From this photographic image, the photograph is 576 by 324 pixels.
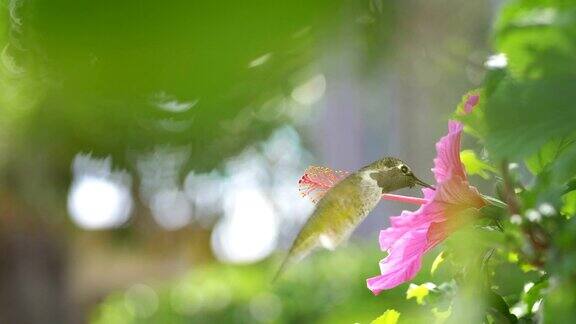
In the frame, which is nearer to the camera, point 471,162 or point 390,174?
point 390,174

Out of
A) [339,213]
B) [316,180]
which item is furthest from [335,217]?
[316,180]

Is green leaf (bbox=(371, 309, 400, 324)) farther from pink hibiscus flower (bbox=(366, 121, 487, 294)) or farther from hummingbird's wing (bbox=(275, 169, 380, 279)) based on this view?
hummingbird's wing (bbox=(275, 169, 380, 279))

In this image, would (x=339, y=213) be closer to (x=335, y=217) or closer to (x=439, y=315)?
(x=335, y=217)

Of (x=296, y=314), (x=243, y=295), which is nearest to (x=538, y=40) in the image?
(x=296, y=314)

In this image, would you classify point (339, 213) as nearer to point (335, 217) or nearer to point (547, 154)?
point (335, 217)

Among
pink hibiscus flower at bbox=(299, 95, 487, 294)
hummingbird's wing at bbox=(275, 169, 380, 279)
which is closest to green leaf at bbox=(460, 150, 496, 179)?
pink hibiscus flower at bbox=(299, 95, 487, 294)

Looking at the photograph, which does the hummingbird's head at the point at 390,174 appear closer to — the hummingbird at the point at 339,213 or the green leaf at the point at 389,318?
the hummingbird at the point at 339,213

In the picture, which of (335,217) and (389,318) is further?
(389,318)

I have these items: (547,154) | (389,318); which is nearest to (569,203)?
(547,154)
